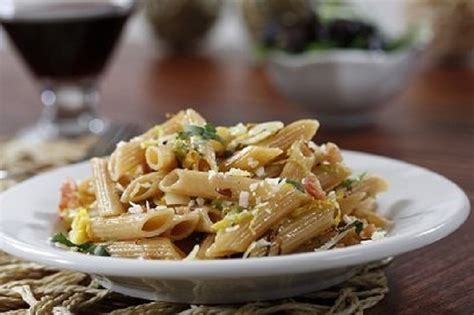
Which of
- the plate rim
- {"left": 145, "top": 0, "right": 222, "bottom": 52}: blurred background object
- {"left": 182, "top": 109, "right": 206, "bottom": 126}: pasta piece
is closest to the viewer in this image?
the plate rim

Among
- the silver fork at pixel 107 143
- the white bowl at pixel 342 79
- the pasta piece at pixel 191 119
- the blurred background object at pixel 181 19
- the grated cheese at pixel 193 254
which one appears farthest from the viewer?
the blurred background object at pixel 181 19

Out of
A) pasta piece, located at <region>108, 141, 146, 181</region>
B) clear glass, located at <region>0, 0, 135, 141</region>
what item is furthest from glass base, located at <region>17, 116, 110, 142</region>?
pasta piece, located at <region>108, 141, 146, 181</region>

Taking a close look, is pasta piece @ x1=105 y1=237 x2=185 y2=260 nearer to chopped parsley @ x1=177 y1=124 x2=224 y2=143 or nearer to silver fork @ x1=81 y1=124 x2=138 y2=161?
chopped parsley @ x1=177 y1=124 x2=224 y2=143

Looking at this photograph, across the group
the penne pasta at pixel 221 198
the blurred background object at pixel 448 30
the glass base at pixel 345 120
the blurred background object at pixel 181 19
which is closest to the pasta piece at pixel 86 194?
the penne pasta at pixel 221 198

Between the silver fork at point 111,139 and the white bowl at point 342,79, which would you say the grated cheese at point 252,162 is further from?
the white bowl at point 342,79

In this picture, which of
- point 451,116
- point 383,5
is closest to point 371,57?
point 451,116
